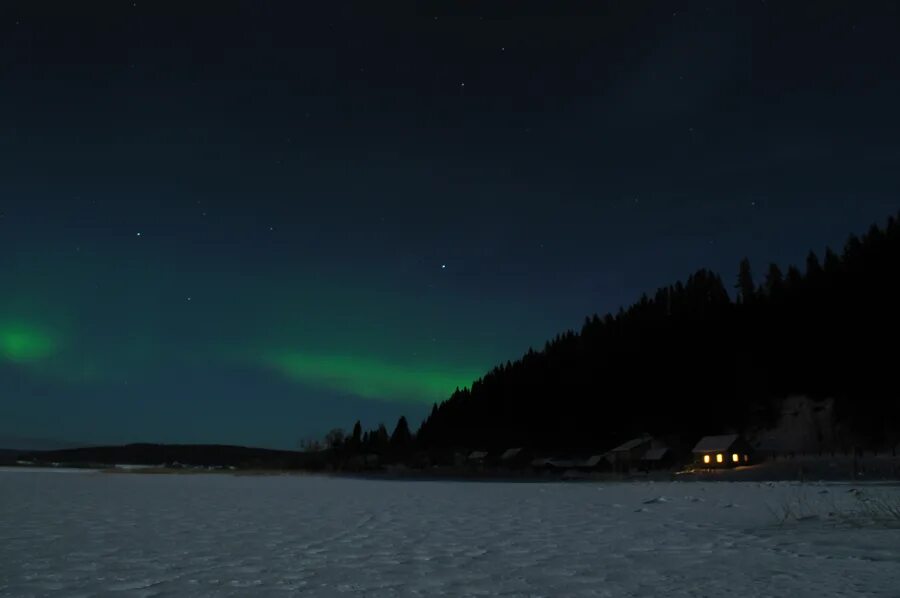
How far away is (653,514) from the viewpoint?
21.7 metres

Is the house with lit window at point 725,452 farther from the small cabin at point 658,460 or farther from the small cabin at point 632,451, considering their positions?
the small cabin at point 632,451

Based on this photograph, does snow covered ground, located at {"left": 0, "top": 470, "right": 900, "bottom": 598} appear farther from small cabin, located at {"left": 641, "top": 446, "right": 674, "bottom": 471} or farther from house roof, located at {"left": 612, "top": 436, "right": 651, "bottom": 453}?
house roof, located at {"left": 612, "top": 436, "right": 651, "bottom": 453}

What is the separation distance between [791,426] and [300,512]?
93.9m

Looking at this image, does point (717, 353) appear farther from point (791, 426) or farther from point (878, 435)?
point (878, 435)

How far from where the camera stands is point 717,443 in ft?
316

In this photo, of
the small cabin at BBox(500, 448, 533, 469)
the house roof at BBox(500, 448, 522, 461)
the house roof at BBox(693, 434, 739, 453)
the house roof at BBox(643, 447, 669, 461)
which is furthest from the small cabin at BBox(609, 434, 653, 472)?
the house roof at BBox(500, 448, 522, 461)

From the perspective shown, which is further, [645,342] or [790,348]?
[645,342]

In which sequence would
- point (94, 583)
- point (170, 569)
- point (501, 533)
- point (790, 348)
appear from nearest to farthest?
point (94, 583) → point (170, 569) → point (501, 533) → point (790, 348)

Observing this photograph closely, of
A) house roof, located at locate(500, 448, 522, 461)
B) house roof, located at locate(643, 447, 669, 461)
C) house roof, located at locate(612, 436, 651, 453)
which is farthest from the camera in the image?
house roof, located at locate(500, 448, 522, 461)

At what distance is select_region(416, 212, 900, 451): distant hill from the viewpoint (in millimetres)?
96438

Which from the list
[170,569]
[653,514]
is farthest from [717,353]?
[170,569]

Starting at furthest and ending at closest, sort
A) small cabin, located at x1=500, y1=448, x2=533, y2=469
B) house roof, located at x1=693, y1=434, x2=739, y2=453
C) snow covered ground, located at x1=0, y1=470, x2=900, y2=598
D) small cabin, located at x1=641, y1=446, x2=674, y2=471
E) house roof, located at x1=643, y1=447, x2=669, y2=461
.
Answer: small cabin, located at x1=500, y1=448, x2=533, y2=469, small cabin, located at x1=641, y1=446, x2=674, y2=471, house roof, located at x1=643, y1=447, x2=669, y2=461, house roof, located at x1=693, y1=434, x2=739, y2=453, snow covered ground, located at x1=0, y1=470, x2=900, y2=598

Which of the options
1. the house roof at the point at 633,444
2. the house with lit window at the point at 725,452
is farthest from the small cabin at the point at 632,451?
the house with lit window at the point at 725,452

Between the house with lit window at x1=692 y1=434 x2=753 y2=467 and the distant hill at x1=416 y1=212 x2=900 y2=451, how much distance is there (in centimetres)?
1039
